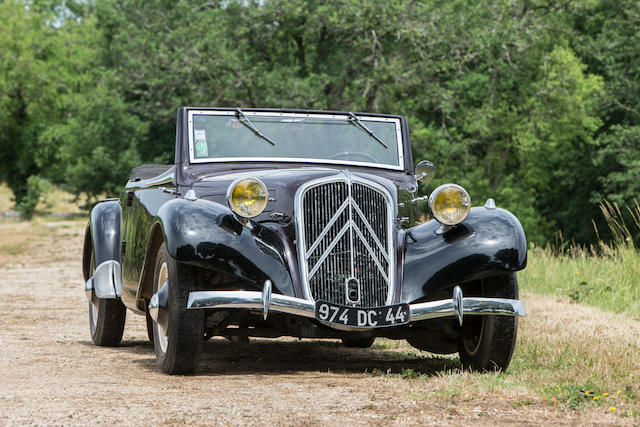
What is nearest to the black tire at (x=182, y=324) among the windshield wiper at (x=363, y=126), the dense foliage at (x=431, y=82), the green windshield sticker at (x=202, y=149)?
the green windshield sticker at (x=202, y=149)

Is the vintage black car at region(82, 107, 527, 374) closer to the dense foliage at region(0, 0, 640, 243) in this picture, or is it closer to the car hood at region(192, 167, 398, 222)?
the car hood at region(192, 167, 398, 222)

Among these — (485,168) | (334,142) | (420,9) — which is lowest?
(485,168)

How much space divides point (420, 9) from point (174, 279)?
26.9 metres

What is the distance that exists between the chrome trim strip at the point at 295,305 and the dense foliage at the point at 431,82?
24.0 meters

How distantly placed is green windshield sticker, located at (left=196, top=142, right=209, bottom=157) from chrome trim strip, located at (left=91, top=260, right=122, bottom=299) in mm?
1351

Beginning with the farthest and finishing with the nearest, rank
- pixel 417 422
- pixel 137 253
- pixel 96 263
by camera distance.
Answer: pixel 96 263 → pixel 137 253 → pixel 417 422

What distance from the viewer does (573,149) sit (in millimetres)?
37281

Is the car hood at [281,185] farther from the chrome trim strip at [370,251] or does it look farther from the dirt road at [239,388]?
the dirt road at [239,388]

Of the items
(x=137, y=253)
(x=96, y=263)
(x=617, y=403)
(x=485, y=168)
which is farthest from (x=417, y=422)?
(x=485, y=168)

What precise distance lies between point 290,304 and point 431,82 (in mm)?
27148

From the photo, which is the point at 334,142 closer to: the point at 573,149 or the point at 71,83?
the point at 573,149

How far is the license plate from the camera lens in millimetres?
5320


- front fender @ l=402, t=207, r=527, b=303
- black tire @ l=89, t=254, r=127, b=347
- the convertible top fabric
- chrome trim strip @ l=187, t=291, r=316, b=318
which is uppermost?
the convertible top fabric

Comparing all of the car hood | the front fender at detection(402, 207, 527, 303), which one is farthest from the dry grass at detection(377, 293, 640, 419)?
the car hood
